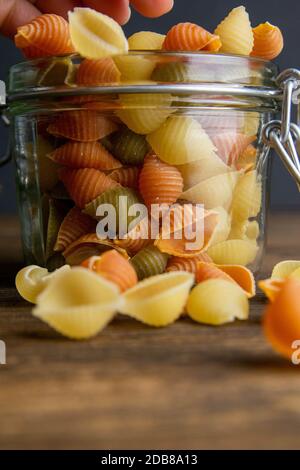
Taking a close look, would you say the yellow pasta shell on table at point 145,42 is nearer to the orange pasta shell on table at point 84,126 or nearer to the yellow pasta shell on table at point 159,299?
the orange pasta shell on table at point 84,126

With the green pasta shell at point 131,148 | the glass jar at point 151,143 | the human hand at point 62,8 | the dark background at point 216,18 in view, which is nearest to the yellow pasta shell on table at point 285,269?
the glass jar at point 151,143

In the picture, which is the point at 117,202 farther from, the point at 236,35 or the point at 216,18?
the point at 216,18

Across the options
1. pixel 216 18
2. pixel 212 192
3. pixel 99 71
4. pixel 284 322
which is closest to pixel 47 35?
pixel 99 71

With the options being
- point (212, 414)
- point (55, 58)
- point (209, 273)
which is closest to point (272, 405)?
point (212, 414)

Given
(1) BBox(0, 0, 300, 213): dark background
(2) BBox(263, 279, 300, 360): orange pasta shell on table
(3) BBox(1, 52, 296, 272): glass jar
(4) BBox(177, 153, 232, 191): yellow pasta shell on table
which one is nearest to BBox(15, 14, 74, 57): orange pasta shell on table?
(3) BBox(1, 52, 296, 272): glass jar

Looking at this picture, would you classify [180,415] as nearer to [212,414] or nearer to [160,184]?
[212,414]

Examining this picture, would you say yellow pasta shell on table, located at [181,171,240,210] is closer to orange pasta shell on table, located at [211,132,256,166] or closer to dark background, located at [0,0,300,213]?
orange pasta shell on table, located at [211,132,256,166]
